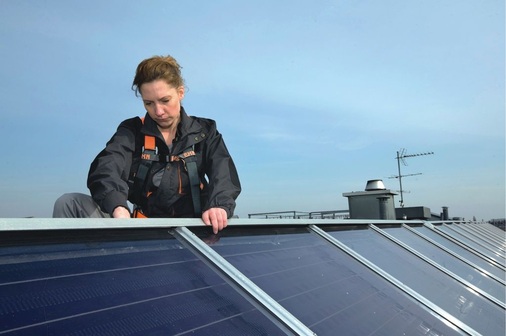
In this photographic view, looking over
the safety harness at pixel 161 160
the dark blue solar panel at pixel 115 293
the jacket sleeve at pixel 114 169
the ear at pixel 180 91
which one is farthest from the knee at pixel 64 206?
the dark blue solar panel at pixel 115 293

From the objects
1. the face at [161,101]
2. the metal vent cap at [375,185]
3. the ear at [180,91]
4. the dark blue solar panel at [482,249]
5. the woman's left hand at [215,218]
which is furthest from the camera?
the metal vent cap at [375,185]

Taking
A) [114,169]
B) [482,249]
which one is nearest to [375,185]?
[482,249]

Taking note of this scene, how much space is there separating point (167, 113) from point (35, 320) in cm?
192

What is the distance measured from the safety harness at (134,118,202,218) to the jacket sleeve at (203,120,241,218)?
9 cm

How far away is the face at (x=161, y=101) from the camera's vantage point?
9.19ft

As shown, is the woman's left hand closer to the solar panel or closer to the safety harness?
Result: the solar panel

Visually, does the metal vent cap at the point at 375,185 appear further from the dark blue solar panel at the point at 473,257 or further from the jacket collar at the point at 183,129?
the jacket collar at the point at 183,129

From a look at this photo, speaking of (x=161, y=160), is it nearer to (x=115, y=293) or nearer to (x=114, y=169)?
(x=114, y=169)

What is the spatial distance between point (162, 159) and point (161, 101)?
36cm

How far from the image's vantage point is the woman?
2732mm

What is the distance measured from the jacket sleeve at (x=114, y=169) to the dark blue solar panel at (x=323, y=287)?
27.3 inches

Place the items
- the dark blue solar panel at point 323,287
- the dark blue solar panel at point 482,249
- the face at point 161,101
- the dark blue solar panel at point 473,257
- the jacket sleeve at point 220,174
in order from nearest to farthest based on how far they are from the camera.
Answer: the dark blue solar panel at point 323,287, the jacket sleeve at point 220,174, the face at point 161,101, the dark blue solar panel at point 473,257, the dark blue solar panel at point 482,249

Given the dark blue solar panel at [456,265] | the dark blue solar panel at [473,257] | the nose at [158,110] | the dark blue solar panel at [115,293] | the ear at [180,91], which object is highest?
the ear at [180,91]

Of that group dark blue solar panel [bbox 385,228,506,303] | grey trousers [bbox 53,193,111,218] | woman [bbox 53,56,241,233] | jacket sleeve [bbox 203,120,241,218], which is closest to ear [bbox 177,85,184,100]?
woman [bbox 53,56,241,233]
